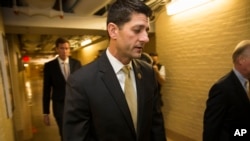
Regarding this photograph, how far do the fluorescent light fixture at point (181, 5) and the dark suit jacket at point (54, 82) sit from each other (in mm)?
1714

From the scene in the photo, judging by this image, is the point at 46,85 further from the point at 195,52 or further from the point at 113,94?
the point at 195,52

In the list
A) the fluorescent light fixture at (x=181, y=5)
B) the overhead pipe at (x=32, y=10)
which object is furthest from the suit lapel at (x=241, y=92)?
the overhead pipe at (x=32, y=10)

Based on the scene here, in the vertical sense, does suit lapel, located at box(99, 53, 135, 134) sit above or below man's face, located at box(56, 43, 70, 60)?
below

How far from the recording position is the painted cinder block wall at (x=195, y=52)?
2678 millimetres

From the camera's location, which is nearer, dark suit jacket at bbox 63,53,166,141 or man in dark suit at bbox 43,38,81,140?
dark suit jacket at bbox 63,53,166,141

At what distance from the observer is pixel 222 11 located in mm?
2760

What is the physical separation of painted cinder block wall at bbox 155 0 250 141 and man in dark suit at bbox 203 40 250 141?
856 mm

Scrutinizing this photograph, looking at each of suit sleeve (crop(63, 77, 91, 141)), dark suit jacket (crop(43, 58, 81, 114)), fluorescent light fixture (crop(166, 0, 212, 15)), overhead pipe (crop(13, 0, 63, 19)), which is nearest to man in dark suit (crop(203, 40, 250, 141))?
suit sleeve (crop(63, 77, 91, 141))

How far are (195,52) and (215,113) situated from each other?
65.8 inches

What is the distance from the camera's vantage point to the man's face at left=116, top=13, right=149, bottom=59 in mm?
1115

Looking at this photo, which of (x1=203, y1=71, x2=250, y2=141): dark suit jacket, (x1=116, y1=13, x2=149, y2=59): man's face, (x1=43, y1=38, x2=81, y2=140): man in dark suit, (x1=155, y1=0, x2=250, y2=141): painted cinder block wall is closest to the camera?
(x1=116, y1=13, x2=149, y2=59): man's face

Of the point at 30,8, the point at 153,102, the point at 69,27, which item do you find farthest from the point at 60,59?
the point at 153,102

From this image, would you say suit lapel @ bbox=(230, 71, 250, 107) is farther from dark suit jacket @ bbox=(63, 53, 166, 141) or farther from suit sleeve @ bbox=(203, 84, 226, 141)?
dark suit jacket @ bbox=(63, 53, 166, 141)

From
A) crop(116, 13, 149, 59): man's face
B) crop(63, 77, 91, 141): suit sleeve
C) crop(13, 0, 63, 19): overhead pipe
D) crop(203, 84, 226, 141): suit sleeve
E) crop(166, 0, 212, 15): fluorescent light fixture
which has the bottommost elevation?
crop(203, 84, 226, 141): suit sleeve
